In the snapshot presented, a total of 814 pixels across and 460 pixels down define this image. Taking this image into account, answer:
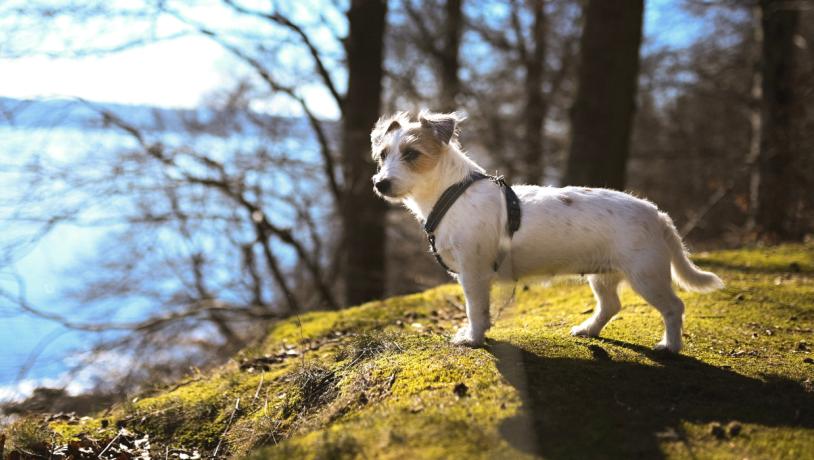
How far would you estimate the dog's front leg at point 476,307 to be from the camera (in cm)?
392

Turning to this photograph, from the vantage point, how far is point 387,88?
12773mm

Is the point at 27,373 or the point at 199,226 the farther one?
the point at 199,226

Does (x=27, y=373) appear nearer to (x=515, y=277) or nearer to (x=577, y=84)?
(x=515, y=277)

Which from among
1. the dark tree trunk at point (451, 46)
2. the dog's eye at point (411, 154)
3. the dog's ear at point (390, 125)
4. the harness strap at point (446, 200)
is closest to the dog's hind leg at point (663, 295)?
the harness strap at point (446, 200)

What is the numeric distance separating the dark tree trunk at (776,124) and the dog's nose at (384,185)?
9210 millimetres

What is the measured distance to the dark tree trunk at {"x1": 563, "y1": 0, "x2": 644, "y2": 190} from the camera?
27.7 feet

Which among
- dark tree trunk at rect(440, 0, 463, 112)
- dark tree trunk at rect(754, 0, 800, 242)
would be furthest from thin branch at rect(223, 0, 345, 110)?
dark tree trunk at rect(754, 0, 800, 242)

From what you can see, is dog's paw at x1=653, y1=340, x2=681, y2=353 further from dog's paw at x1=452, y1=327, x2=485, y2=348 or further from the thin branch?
the thin branch

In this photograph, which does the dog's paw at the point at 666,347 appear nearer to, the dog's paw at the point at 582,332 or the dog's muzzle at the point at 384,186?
the dog's paw at the point at 582,332

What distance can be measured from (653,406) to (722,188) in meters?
10.1

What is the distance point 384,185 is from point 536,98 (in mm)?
14475

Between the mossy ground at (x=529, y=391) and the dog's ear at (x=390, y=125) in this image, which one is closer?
the mossy ground at (x=529, y=391)

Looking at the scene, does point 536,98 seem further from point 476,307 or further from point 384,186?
point 476,307

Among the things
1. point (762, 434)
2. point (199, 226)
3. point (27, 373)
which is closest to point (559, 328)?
point (762, 434)
